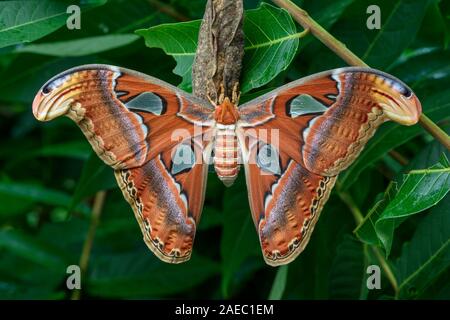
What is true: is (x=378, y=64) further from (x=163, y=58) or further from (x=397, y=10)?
(x=163, y=58)

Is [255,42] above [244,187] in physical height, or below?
above

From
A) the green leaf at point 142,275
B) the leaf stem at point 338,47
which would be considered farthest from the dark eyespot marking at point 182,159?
the green leaf at point 142,275

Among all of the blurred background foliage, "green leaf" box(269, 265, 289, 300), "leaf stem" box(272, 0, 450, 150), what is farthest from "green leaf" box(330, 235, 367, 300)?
"leaf stem" box(272, 0, 450, 150)

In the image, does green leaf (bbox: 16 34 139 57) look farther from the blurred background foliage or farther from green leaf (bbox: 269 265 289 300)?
green leaf (bbox: 269 265 289 300)

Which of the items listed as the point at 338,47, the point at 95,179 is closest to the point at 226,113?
the point at 338,47

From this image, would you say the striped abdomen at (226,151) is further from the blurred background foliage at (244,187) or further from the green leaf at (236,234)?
the green leaf at (236,234)

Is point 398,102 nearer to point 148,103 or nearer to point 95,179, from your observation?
point 148,103

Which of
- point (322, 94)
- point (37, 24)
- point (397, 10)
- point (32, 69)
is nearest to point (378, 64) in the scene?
point (397, 10)
